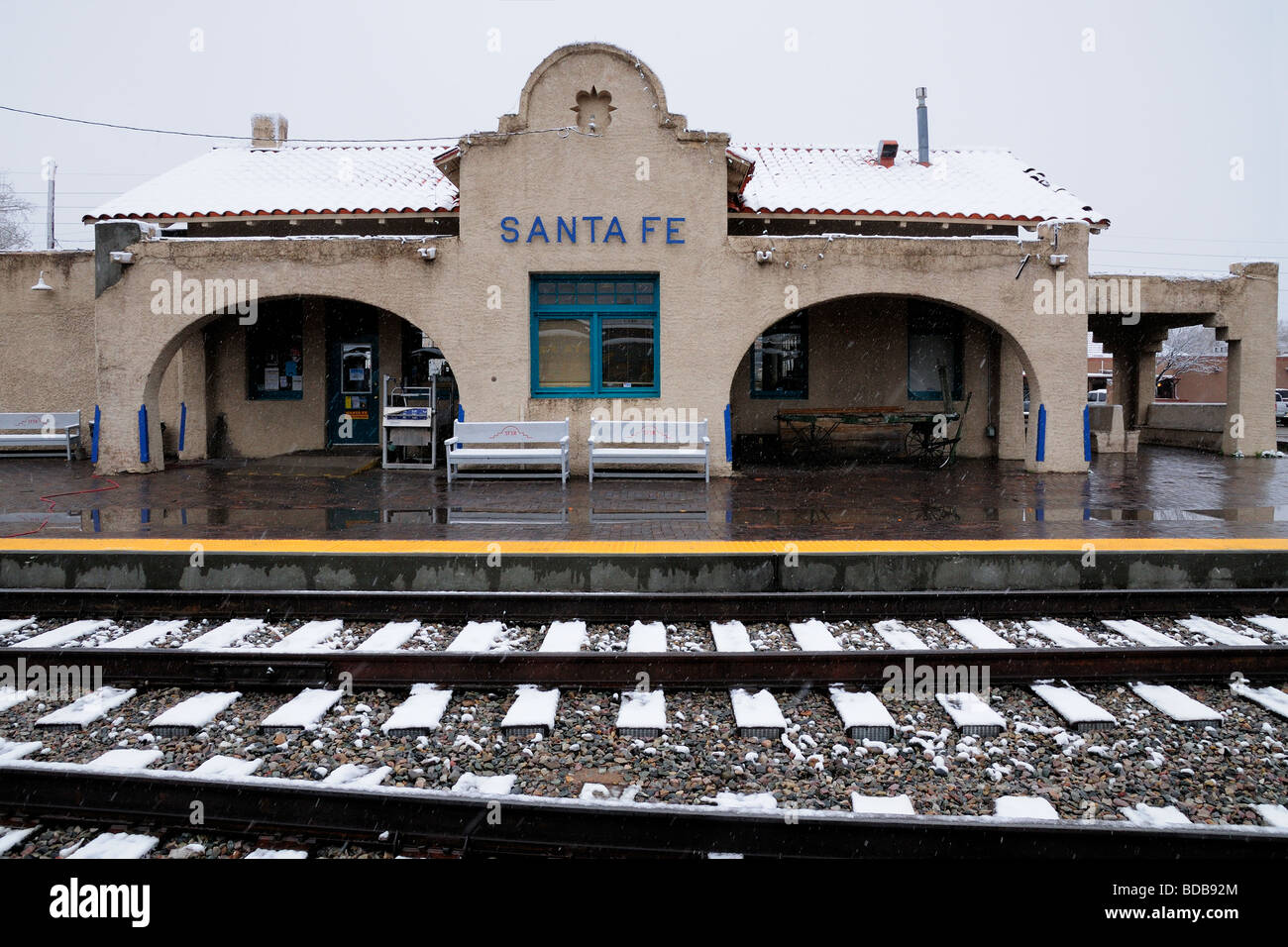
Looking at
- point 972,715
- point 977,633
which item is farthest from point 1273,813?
point 977,633

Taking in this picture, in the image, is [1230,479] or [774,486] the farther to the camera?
[1230,479]

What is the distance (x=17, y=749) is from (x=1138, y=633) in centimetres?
743

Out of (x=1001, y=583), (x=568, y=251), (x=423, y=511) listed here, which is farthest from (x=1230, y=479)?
(x=423, y=511)

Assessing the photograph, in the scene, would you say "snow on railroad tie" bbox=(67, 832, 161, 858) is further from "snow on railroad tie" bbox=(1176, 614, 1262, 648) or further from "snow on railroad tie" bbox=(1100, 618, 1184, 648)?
"snow on railroad tie" bbox=(1176, 614, 1262, 648)

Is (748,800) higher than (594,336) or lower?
lower

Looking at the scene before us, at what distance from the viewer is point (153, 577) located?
790 centimetres

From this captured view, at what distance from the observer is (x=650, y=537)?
862 centimetres

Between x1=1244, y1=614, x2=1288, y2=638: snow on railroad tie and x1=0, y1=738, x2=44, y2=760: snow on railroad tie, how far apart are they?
27.4 ft

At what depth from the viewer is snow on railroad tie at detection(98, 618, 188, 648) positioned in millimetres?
6509

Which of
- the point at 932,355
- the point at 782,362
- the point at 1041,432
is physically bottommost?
the point at 1041,432

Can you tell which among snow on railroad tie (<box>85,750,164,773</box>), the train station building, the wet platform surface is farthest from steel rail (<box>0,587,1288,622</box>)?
the train station building

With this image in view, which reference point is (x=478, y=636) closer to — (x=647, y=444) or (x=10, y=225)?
(x=647, y=444)
